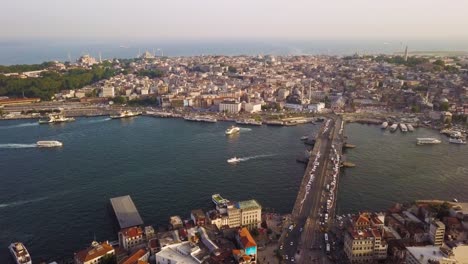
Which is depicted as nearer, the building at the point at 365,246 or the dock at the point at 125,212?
the building at the point at 365,246

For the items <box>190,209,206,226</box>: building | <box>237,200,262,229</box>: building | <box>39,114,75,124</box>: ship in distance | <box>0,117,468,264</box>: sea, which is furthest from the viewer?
<box>39,114,75,124</box>: ship in distance

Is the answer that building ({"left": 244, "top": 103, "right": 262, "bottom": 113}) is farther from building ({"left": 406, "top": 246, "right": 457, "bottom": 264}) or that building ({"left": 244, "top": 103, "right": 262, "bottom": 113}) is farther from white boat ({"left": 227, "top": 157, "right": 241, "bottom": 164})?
building ({"left": 406, "top": 246, "right": 457, "bottom": 264})

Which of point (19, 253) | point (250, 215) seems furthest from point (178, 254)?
point (19, 253)

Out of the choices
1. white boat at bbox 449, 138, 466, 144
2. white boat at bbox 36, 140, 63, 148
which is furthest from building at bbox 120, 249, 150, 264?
white boat at bbox 449, 138, 466, 144

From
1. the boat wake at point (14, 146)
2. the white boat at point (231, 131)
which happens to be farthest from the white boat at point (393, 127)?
the boat wake at point (14, 146)

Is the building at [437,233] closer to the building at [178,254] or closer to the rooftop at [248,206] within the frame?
the rooftop at [248,206]

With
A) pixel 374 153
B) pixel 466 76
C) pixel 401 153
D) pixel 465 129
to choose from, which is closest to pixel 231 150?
pixel 374 153
